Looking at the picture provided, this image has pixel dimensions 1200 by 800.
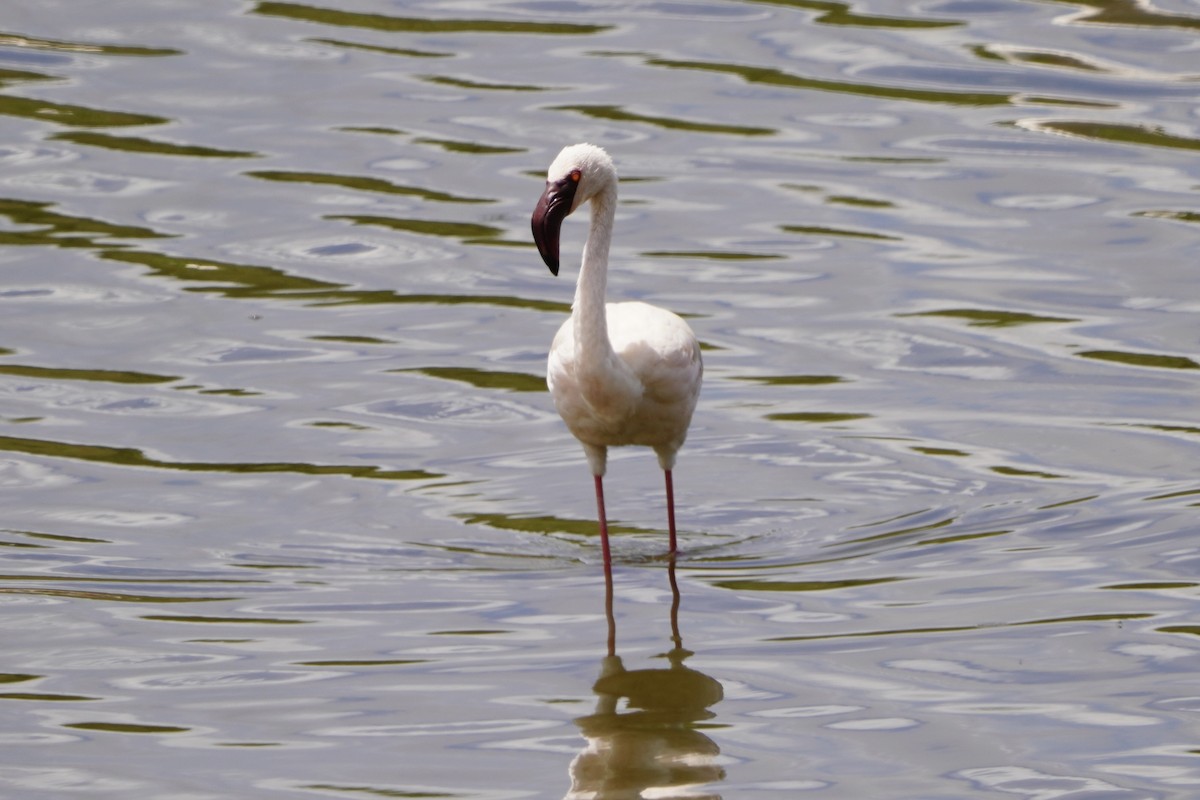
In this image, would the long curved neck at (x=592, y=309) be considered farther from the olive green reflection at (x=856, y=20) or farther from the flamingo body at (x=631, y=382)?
the olive green reflection at (x=856, y=20)

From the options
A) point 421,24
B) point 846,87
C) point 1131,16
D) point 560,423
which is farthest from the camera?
point 421,24

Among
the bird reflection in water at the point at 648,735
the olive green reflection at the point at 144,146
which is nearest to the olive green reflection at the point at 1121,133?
the olive green reflection at the point at 144,146

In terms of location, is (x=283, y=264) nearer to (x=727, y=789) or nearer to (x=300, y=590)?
(x=300, y=590)

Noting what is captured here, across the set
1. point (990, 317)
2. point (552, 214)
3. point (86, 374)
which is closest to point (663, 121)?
point (990, 317)

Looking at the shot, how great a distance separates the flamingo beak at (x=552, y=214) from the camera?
773cm

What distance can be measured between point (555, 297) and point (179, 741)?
5.94m

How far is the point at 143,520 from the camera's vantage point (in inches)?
354

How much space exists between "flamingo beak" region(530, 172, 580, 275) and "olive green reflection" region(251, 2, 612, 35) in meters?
9.56

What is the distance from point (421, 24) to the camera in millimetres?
17391

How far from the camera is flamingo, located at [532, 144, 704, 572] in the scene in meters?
7.85

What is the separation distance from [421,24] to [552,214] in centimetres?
999

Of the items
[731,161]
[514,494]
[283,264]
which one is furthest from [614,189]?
[731,161]

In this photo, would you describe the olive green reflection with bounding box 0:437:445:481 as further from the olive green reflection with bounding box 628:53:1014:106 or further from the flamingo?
the olive green reflection with bounding box 628:53:1014:106

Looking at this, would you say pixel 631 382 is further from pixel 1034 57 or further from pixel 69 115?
pixel 1034 57
